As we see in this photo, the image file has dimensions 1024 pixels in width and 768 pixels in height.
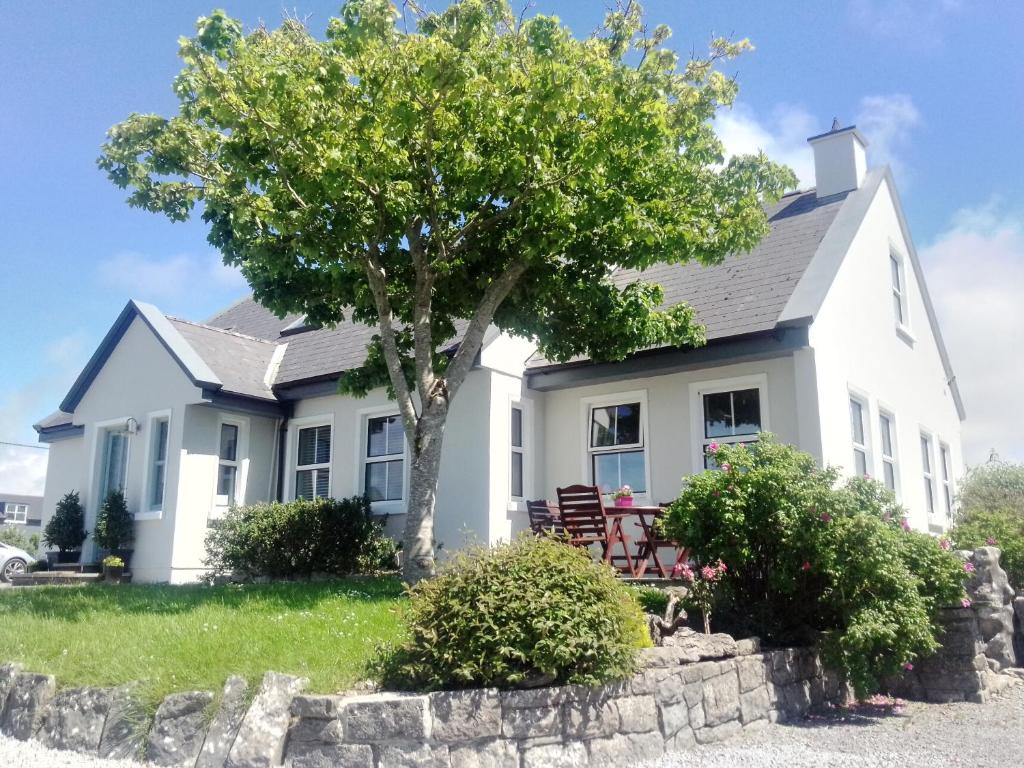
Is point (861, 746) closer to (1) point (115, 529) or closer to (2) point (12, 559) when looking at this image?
(1) point (115, 529)

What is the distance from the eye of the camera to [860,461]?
1234cm

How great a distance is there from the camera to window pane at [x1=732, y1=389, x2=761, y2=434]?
11945mm

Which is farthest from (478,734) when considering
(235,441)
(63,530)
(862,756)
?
(63,530)

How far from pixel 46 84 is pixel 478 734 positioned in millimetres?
8770

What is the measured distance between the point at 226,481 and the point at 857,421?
10.1 metres

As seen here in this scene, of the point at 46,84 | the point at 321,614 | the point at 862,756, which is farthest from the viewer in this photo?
the point at 46,84

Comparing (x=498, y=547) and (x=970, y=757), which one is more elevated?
(x=498, y=547)

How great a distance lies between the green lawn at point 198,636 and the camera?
19.7ft

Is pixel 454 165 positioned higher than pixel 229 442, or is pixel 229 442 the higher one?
pixel 454 165

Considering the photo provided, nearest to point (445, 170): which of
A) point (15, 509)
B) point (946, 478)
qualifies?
point (946, 478)

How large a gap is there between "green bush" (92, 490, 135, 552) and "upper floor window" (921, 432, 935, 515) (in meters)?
13.3

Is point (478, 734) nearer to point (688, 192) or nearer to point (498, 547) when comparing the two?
point (498, 547)

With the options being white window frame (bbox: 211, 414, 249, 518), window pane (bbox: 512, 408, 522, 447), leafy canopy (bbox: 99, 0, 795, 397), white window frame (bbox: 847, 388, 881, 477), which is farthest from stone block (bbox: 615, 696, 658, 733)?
white window frame (bbox: 211, 414, 249, 518)

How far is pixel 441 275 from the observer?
10742 mm
